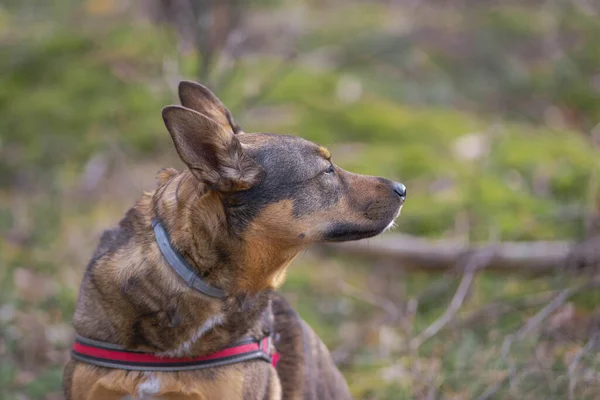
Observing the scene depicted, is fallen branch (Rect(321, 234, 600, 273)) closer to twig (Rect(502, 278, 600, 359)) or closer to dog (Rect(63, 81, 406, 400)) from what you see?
twig (Rect(502, 278, 600, 359))

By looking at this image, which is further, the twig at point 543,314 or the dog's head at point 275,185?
the twig at point 543,314

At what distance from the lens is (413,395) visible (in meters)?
5.12

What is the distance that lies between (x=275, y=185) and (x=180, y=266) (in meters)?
0.59

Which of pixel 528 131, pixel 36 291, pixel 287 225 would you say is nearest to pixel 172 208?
pixel 287 225

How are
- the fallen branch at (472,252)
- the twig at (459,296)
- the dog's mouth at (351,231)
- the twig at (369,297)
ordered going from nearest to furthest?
the dog's mouth at (351,231) < the twig at (459,296) < the twig at (369,297) < the fallen branch at (472,252)

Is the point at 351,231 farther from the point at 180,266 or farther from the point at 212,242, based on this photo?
the point at 180,266

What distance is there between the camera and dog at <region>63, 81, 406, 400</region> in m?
3.67

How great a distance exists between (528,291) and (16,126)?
6412 millimetres

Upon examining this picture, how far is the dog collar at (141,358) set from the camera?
367 centimetres

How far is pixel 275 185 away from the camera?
387 cm

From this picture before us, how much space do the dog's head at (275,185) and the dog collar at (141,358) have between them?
20.1 inches

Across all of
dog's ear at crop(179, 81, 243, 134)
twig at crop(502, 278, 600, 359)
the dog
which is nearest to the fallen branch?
twig at crop(502, 278, 600, 359)

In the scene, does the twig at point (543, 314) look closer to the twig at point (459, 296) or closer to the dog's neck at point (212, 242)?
the twig at point (459, 296)

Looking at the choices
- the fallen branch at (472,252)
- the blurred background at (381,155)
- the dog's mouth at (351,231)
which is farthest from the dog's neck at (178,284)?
the fallen branch at (472,252)
